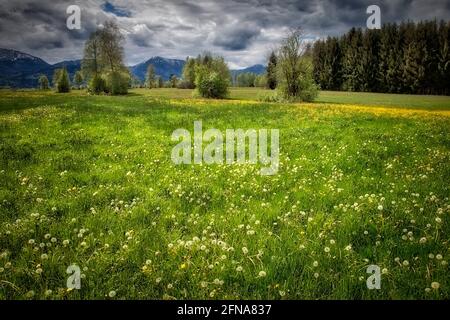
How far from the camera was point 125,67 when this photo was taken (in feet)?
234

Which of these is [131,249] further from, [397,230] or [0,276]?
[397,230]

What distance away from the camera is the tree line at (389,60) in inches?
3002

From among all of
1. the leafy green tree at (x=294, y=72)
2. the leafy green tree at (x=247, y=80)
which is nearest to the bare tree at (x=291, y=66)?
the leafy green tree at (x=294, y=72)

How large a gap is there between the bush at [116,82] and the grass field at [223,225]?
196 feet

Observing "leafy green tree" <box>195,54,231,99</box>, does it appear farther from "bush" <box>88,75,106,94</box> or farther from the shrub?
"bush" <box>88,75,106,94</box>

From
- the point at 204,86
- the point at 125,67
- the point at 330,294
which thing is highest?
the point at 125,67

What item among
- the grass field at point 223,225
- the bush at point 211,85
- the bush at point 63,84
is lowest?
the grass field at point 223,225

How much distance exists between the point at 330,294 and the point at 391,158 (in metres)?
7.99

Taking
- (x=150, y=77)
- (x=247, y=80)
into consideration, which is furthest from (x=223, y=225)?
(x=247, y=80)

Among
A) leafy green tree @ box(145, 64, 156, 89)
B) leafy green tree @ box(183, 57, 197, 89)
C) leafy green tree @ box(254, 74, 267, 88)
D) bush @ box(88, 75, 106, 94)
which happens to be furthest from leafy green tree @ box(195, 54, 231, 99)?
leafy green tree @ box(145, 64, 156, 89)

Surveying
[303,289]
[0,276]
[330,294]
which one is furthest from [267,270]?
[0,276]

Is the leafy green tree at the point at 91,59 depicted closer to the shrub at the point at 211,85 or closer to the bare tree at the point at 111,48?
the bare tree at the point at 111,48

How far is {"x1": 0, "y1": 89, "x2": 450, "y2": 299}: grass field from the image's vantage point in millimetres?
4176

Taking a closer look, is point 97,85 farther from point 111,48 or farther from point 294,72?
point 294,72
